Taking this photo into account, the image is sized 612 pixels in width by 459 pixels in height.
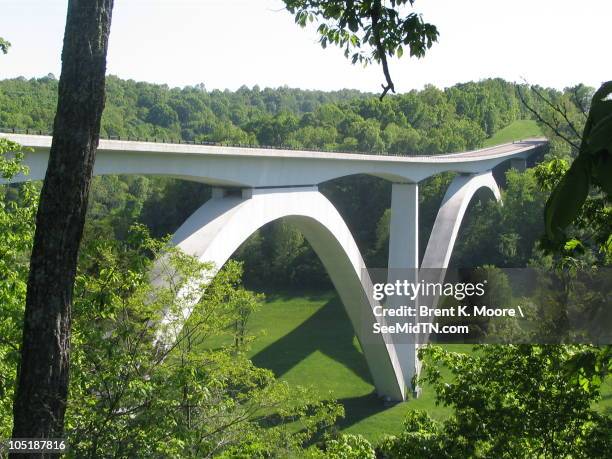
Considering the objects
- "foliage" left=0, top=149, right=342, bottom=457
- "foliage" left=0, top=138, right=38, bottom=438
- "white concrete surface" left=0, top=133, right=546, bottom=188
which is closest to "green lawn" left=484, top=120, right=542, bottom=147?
"white concrete surface" left=0, top=133, right=546, bottom=188

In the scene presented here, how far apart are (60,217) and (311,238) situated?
18.0 m

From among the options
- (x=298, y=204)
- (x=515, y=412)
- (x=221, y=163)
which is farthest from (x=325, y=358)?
A: (x=515, y=412)

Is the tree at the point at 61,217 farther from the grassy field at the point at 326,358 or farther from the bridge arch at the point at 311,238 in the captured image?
the grassy field at the point at 326,358

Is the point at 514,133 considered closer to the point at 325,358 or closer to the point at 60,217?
the point at 325,358

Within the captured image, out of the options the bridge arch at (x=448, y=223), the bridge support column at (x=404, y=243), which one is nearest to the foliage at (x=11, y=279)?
the bridge support column at (x=404, y=243)

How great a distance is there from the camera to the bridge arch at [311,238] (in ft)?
50.3

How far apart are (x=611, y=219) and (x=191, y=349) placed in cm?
615

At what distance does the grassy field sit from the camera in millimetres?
23875

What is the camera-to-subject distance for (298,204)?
19094 mm

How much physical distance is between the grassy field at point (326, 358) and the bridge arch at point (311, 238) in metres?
1.32

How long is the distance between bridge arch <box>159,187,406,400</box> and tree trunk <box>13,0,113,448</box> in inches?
224

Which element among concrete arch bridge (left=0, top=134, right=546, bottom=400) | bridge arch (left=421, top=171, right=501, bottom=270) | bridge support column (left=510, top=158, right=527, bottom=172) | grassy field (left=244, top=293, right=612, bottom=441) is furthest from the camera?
bridge support column (left=510, top=158, right=527, bottom=172)

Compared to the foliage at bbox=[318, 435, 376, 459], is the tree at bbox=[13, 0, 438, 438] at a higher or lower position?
higher

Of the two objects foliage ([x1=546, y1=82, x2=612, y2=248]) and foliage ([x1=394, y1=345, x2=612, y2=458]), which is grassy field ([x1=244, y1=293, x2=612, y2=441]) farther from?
foliage ([x1=546, y1=82, x2=612, y2=248])
